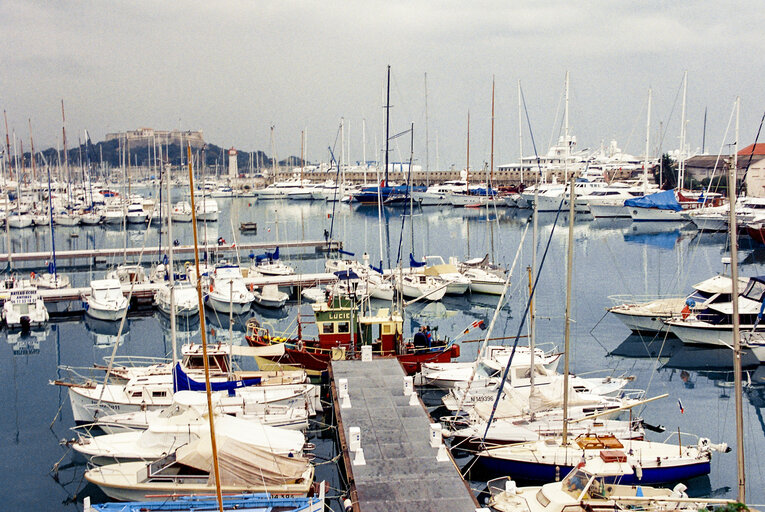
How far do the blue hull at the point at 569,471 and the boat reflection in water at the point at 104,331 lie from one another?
22.7 m

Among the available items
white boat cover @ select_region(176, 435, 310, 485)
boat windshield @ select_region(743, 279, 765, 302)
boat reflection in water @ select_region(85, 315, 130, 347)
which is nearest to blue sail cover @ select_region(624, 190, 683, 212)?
boat windshield @ select_region(743, 279, 765, 302)

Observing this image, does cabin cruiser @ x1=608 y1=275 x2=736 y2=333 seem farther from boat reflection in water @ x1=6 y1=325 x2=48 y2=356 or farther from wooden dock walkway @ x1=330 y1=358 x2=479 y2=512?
boat reflection in water @ x1=6 y1=325 x2=48 y2=356

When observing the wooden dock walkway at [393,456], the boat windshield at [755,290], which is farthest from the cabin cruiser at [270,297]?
the boat windshield at [755,290]

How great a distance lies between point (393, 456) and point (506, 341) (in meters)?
17.2

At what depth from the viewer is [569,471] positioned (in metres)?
17.9

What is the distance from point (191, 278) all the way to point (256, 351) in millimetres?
18095

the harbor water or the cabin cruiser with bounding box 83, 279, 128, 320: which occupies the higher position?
the cabin cruiser with bounding box 83, 279, 128, 320

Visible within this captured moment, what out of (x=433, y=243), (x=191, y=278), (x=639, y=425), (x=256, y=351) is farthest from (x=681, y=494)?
(x=433, y=243)

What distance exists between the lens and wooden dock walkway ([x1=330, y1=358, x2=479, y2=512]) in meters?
14.7

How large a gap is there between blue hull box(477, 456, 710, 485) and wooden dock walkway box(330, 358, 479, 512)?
2.35 m

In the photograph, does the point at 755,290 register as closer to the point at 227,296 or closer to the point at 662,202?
the point at 227,296

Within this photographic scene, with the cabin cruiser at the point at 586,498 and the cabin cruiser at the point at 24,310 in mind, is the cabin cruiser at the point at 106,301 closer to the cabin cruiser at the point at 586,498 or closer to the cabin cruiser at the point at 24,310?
the cabin cruiser at the point at 24,310

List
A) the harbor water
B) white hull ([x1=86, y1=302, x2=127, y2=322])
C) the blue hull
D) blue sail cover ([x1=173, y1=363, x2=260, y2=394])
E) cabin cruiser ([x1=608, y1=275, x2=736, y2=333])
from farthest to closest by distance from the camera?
white hull ([x1=86, y1=302, x2=127, y2=322]) → cabin cruiser ([x1=608, y1=275, x2=736, y2=333]) → blue sail cover ([x1=173, y1=363, x2=260, y2=394]) → the harbor water → the blue hull

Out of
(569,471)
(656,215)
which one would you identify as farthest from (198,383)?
(656,215)
